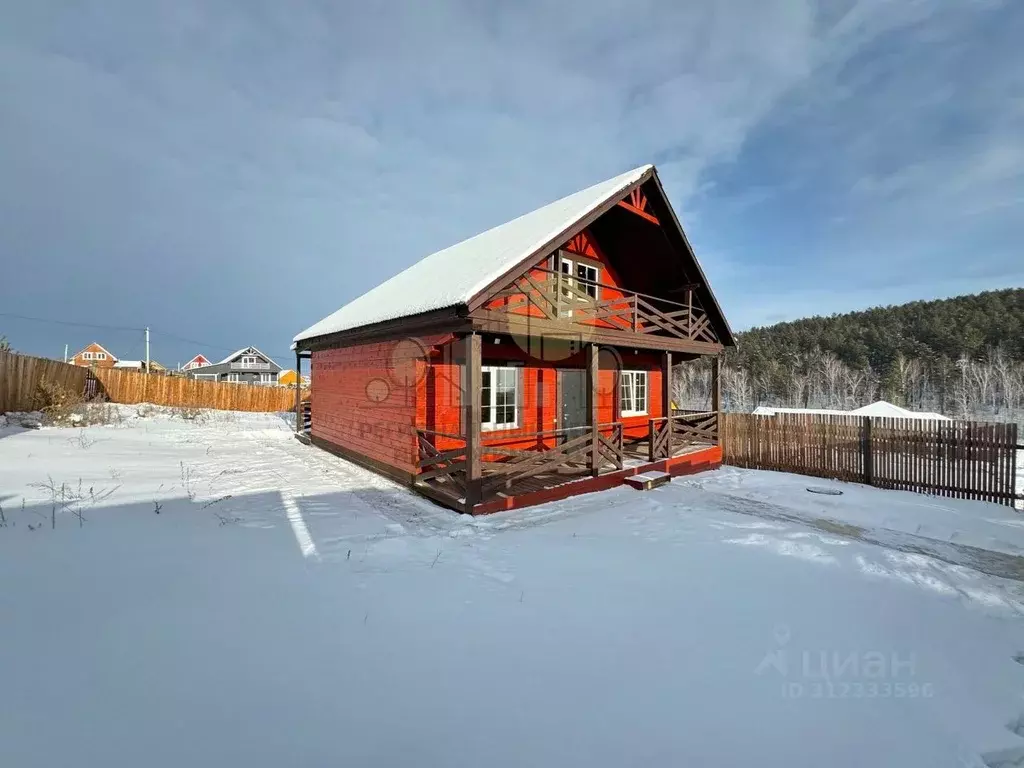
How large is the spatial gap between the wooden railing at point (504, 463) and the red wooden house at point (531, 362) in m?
0.04

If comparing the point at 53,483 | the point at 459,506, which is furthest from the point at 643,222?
the point at 53,483

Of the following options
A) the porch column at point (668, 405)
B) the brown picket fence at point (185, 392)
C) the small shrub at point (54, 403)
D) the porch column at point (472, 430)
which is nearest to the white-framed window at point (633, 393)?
the porch column at point (668, 405)

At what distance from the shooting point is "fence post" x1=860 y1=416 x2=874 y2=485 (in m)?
9.74

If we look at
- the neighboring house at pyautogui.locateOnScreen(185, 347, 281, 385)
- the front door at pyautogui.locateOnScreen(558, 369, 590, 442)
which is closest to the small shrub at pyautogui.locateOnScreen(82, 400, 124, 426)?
the front door at pyautogui.locateOnScreen(558, 369, 590, 442)

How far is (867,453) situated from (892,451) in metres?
0.44

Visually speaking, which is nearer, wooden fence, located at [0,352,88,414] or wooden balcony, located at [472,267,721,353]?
wooden balcony, located at [472,267,721,353]

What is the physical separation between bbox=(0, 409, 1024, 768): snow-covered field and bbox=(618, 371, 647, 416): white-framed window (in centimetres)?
656

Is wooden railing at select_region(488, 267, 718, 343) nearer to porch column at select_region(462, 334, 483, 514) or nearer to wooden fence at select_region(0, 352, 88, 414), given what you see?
porch column at select_region(462, 334, 483, 514)

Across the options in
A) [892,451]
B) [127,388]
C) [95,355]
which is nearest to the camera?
[892,451]

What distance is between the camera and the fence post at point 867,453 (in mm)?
9742

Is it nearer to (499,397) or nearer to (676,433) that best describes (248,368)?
(499,397)

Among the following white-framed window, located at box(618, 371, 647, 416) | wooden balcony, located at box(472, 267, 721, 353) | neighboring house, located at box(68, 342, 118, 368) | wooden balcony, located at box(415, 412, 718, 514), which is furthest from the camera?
neighboring house, located at box(68, 342, 118, 368)

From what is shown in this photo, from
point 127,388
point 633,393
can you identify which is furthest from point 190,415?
point 633,393

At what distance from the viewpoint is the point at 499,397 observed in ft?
32.6
